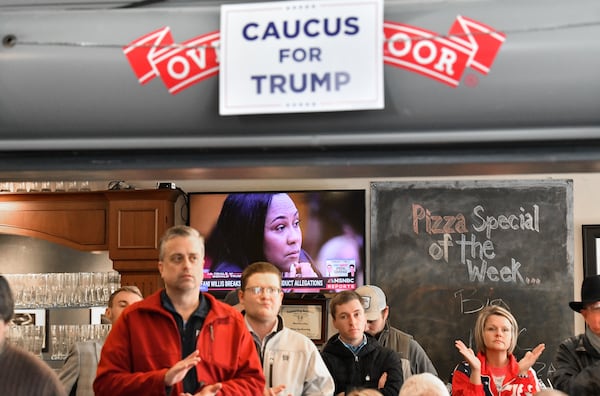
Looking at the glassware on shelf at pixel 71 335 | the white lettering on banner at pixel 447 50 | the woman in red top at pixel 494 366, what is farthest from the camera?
the glassware on shelf at pixel 71 335

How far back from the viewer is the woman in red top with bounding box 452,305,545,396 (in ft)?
11.6

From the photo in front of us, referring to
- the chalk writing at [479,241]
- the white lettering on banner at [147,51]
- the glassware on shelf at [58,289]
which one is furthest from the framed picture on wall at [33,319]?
the white lettering on banner at [147,51]

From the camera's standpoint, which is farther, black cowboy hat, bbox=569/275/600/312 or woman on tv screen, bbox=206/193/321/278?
woman on tv screen, bbox=206/193/321/278

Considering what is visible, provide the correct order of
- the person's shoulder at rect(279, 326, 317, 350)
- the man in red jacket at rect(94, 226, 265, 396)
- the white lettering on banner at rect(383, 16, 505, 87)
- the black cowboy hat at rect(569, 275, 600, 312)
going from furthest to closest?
the black cowboy hat at rect(569, 275, 600, 312) < the person's shoulder at rect(279, 326, 317, 350) < the man in red jacket at rect(94, 226, 265, 396) < the white lettering on banner at rect(383, 16, 505, 87)

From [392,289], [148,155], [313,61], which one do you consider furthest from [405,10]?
[392,289]

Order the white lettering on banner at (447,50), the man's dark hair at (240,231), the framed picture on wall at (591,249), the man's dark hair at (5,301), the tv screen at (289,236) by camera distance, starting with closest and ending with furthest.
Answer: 1. the white lettering on banner at (447,50)
2. the man's dark hair at (5,301)
3. the framed picture on wall at (591,249)
4. the tv screen at (289,236)
5. the man's dark hair at (240,231)

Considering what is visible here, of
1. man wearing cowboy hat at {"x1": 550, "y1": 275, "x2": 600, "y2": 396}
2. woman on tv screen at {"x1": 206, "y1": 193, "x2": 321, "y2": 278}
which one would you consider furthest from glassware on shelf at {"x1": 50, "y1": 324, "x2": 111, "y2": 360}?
man wearing cowboy hat at {"x1": 550, "y1": 275, "x2": 600, "y2": 396}

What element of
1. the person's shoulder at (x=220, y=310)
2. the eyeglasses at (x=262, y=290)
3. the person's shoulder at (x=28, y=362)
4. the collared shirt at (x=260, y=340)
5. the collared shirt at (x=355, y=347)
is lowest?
the collared shirt at (x=355, y=347)

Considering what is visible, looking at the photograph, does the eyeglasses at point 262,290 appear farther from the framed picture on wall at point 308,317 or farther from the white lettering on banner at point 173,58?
the framed picture on wall at point 308,317

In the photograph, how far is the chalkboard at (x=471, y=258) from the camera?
19.5 feet

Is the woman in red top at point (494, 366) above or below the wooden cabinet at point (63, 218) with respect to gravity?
below

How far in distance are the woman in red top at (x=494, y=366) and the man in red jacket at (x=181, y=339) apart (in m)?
1.34

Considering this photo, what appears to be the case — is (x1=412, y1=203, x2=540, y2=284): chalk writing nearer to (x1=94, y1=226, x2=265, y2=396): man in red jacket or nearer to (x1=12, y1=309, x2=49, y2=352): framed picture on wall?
(x1=12, y1=309, x2=49, y2=352): framed picture on wall

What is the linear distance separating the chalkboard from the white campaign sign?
4956 mm
